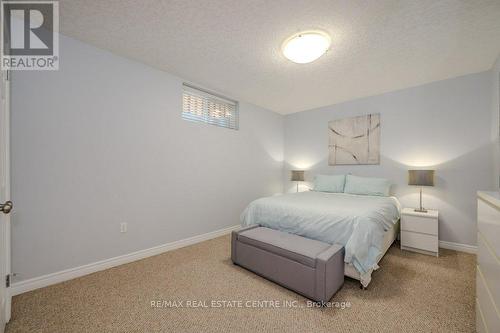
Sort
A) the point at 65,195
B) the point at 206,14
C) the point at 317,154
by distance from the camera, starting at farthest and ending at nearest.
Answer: the point at 317,154
the point at 65,195
the point at 206,14

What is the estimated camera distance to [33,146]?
1.80 meters

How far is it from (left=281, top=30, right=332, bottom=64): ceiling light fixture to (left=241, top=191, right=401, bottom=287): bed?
5.14 feet

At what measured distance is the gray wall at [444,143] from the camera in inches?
103

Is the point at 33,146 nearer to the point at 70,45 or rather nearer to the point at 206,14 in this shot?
the point at 70,45

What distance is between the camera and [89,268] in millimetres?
2053

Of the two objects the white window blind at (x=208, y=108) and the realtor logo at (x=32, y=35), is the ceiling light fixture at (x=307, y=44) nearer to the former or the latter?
the white window blind at (x=208, y=108)

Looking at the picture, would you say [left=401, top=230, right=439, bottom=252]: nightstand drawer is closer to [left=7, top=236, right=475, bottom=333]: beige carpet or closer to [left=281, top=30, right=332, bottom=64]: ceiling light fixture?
Result: [left=7, top=236, right=475, bottom=333]: beige carpet

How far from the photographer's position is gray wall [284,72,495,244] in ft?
8.62

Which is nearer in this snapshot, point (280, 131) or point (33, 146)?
point (33, 146)

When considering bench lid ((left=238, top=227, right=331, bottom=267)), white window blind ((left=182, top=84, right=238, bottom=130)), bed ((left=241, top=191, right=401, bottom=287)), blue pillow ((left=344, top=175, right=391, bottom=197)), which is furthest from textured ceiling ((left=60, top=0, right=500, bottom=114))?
bench lid ((left=238, top=227, right=331, bottom=267))

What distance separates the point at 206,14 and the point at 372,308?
2.74 meters

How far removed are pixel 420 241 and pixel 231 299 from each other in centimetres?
253

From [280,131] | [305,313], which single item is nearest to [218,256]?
[305,313]

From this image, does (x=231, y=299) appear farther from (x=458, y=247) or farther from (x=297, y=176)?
(x=458, y=247)
